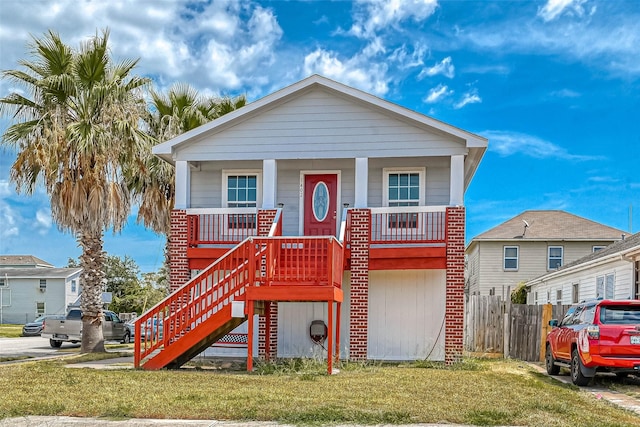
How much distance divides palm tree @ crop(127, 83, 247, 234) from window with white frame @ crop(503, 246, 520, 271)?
18691 millimetres

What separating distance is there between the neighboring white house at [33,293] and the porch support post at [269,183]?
131 feet

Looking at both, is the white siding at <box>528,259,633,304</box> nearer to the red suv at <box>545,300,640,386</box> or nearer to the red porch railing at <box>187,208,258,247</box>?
the red suv at <box>545,300,640,386</box>

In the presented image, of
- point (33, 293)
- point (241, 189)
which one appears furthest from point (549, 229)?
point (33, 293)

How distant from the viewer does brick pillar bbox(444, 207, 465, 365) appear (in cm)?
1600

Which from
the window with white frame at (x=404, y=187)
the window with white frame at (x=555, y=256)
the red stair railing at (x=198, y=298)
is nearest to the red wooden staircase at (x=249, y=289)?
the red stair railing at (x=198, y=298)

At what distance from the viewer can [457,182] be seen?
53.4 ft

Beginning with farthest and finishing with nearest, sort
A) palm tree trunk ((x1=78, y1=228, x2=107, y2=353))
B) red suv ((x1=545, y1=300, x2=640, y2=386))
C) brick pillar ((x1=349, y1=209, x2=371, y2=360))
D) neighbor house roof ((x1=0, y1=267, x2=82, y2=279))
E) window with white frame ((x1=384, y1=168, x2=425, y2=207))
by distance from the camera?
neighbor house roof ((x1=0, y1=267, x2=82, y2=279)) < palm tree trunk ((x1=78, y1=228, x2=107, y2=353)) < window with white frame ((x1=384, y1=168, x2=425, y2=207)) < brick pillar ((x1=349, y1=209, x2=371, y2=360)) < red suv ((x1=545, y1=300, x2=640, y2=386))

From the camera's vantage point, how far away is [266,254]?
45.4 feet

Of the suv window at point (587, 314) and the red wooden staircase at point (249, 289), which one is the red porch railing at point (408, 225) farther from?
the suv window at point (587, 314)

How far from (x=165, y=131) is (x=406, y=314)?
1079cm

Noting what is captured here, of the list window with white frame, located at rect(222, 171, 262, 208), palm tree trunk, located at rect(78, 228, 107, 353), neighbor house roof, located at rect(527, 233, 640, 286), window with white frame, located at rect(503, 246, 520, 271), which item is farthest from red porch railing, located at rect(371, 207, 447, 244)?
window with white frame, located at rect(503, 246, 520, 271)

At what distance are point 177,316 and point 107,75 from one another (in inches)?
339

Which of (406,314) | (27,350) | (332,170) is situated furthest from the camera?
(27,350)

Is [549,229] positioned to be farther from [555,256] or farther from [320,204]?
[320,204]
